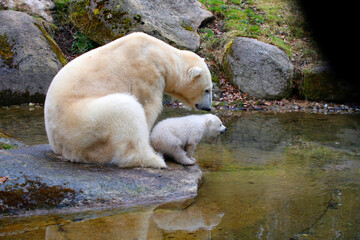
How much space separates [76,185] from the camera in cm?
395

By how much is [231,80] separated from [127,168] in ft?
33.0

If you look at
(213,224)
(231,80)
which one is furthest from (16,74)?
(213,224)

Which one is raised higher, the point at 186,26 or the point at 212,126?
the point at 186,26

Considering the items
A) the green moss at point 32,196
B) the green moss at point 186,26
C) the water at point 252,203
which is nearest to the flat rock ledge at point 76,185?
the green moss at point 32,196

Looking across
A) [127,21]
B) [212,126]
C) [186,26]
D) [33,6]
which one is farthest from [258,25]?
[212,126]

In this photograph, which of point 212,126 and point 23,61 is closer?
point 212,126

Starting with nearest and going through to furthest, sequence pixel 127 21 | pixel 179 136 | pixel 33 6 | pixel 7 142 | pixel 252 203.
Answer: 1. pixel 252 203
2. pixel 179 136
3. pixel 7 142
4. pixel 127 21
5. pixel 33 6

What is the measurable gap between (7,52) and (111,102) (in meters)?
8.70

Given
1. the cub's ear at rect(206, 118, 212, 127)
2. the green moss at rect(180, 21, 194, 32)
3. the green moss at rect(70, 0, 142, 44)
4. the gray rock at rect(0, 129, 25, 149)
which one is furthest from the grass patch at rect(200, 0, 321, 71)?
the gray rock at rect(0, 129, 25, 149)

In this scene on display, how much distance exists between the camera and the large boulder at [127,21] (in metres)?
13.1

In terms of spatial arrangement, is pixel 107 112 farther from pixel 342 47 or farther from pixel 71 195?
pixel 342 47

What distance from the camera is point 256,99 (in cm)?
1348

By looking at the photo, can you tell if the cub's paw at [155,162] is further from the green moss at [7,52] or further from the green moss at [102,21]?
the green moss at [102,21]

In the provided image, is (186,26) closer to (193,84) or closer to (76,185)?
(193,84)
